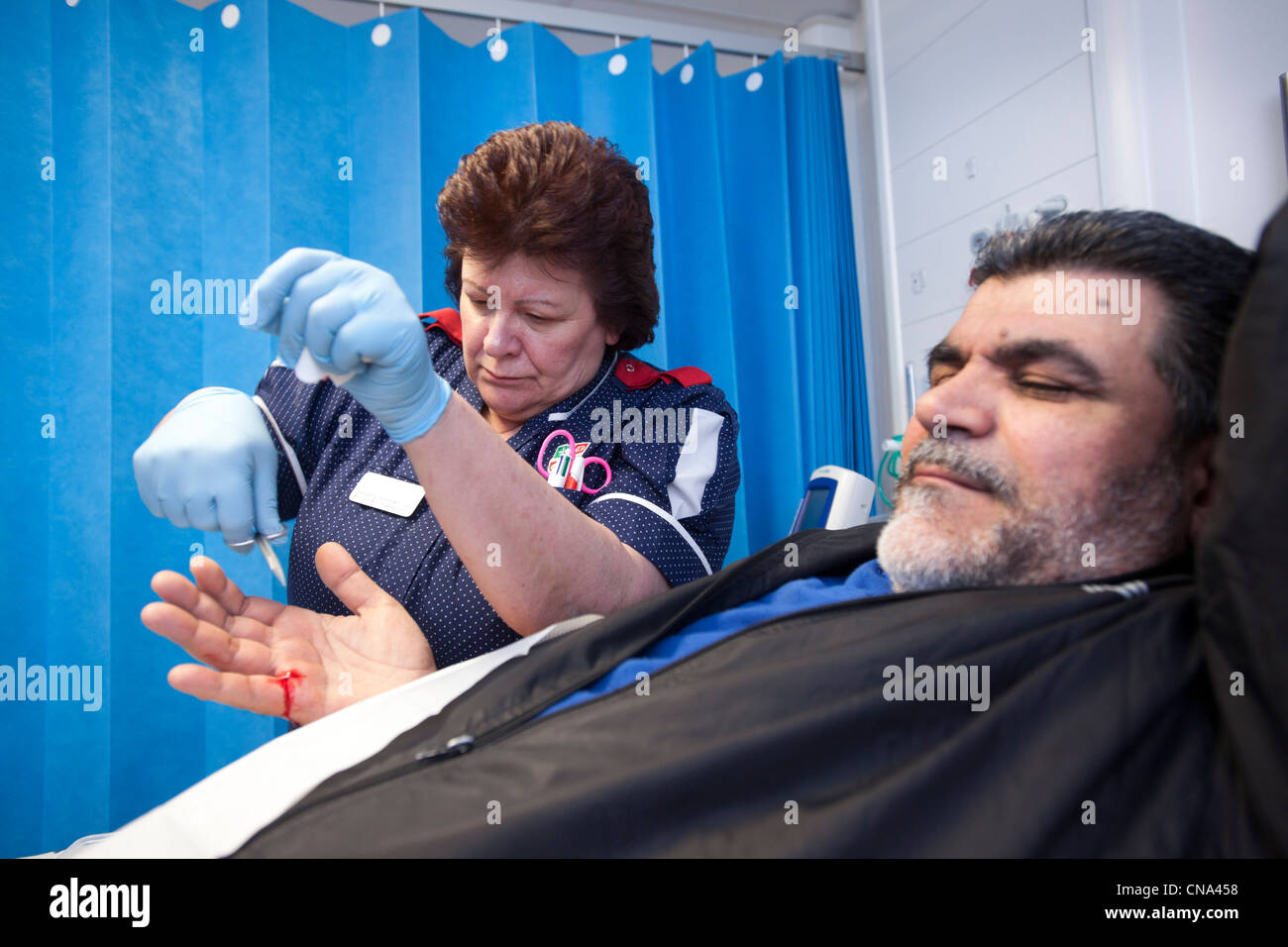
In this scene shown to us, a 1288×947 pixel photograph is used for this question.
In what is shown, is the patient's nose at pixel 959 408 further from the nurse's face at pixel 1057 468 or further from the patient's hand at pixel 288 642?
the patient's hand at pixel 288 642

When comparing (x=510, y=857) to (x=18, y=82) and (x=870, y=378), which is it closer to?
(x=18, y=82)

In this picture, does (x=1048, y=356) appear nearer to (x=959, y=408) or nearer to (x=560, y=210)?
(x=959, y=408)

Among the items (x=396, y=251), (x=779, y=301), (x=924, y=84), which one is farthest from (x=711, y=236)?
(x=396, y=251)

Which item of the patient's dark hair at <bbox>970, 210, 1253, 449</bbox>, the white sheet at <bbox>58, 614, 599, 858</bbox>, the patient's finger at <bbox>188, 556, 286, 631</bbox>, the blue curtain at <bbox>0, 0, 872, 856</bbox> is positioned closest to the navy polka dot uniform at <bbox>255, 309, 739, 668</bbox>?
the patient's finger at <bbox>188, 556, 286, 631</bbox>

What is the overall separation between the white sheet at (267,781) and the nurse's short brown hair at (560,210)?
62 cm

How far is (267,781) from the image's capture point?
2.11 feet

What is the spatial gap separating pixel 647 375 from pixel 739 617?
0.47 m

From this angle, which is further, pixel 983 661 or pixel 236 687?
pixel 236 687

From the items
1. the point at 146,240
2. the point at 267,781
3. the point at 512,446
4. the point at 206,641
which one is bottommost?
the point at 267,781

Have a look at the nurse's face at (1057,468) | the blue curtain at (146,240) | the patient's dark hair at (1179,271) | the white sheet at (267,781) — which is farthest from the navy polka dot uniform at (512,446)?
the blue curtain at (146,240)

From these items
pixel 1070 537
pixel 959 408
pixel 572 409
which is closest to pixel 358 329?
pixel 572 409

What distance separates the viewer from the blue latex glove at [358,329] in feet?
2.30

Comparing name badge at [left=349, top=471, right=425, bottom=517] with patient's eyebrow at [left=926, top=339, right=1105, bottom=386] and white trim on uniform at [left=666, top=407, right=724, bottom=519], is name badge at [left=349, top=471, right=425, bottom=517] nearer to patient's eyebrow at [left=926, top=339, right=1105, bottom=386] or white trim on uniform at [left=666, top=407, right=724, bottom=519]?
white trim on uniform at [left=666, top=407, right=724, bottom=519]
